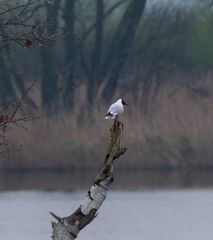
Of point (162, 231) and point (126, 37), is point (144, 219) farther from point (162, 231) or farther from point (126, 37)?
point (126, 37)

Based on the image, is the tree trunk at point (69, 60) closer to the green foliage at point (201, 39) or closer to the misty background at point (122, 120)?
the misty background at point (122, 120)

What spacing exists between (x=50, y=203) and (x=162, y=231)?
4.18 m

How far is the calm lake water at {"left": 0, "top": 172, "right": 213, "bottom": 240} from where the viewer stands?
53.8ft

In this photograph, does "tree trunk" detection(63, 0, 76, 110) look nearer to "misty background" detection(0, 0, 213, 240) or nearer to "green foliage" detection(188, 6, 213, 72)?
"misty background" detection(0, 0, 213, 240)

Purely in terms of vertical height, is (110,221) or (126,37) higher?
(126,37)

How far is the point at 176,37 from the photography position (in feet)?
102

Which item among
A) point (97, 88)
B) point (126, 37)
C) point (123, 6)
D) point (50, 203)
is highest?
point (123, 6)

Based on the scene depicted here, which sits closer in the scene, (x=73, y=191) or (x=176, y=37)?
(x=73, y=191)

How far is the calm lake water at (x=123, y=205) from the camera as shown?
16391 mm

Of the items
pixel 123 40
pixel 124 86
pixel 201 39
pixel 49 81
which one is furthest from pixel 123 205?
pixel 201 39

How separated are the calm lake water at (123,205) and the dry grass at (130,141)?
11.5 inches

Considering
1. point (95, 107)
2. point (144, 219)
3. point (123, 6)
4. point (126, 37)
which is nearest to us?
point (144, 219)

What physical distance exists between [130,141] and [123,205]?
3.26 m

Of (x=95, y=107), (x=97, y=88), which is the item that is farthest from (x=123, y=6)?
(x=95, y=107)
